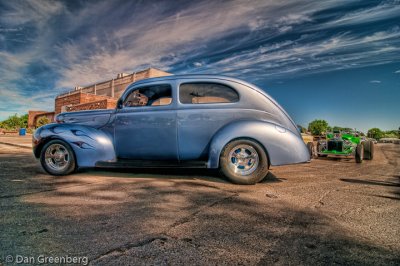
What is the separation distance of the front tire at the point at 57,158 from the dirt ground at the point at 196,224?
28.8 inches

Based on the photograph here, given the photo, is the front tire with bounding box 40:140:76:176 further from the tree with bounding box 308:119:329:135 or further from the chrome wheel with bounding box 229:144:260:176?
the tree with bounding box 308:119:329:135

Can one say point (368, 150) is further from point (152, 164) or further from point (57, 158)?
point (57, 158)

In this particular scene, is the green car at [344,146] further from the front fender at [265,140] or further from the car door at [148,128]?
the car door at [148,128]

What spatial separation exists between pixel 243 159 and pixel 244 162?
51 millimetres

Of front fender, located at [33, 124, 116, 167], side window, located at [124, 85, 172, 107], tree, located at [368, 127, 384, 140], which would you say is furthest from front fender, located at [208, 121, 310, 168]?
tree, located at [368, 127, 384, 140]

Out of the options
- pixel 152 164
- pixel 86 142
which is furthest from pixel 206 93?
pixel 86 142

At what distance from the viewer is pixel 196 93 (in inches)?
160

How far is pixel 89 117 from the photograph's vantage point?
4.38 metres

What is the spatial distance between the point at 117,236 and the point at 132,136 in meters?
2.61

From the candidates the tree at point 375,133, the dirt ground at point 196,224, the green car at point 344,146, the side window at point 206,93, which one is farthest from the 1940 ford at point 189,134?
the tree at point 375,133

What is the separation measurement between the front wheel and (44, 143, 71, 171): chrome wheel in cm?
284

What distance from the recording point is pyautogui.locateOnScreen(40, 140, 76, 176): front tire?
4078 millimetres

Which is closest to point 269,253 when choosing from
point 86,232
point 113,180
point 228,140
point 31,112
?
point 86,232

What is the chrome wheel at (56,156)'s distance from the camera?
416cm
